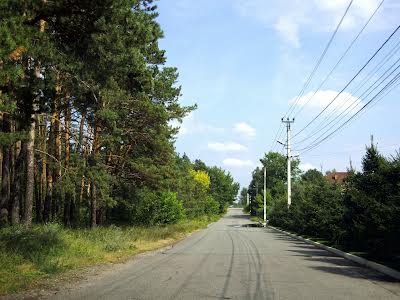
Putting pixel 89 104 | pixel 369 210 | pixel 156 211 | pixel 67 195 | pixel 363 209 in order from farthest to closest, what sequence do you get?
pixel 156 211, pixel 67 195, pixel 89 104, pixel 363 209, pixel 369 210

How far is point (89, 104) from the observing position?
23.4 metres

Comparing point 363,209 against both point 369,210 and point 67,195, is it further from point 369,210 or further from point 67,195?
point 67,195

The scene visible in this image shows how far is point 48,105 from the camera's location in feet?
46.5

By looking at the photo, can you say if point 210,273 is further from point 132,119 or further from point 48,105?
point 132,119

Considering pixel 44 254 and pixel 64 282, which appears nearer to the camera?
pixel 64 282

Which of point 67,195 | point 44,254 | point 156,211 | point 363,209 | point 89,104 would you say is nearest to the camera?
point 44,254

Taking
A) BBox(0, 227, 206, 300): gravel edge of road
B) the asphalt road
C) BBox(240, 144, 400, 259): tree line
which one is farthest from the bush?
BBox(0, 227, 206, 300): gravel edge of road

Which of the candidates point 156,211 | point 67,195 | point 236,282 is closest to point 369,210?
point 236,282

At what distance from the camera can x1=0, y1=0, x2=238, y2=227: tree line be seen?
11758 millimetres

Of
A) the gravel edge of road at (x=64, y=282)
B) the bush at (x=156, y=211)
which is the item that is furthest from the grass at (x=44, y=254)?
the bush at (x=156, y=211)

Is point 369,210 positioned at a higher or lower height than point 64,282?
higher

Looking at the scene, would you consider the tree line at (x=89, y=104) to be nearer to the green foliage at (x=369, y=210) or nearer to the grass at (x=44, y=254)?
the grass at (x=44, y=254)

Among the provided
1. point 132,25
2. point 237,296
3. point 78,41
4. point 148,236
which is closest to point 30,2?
point 78,41

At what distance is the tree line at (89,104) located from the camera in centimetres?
1176
